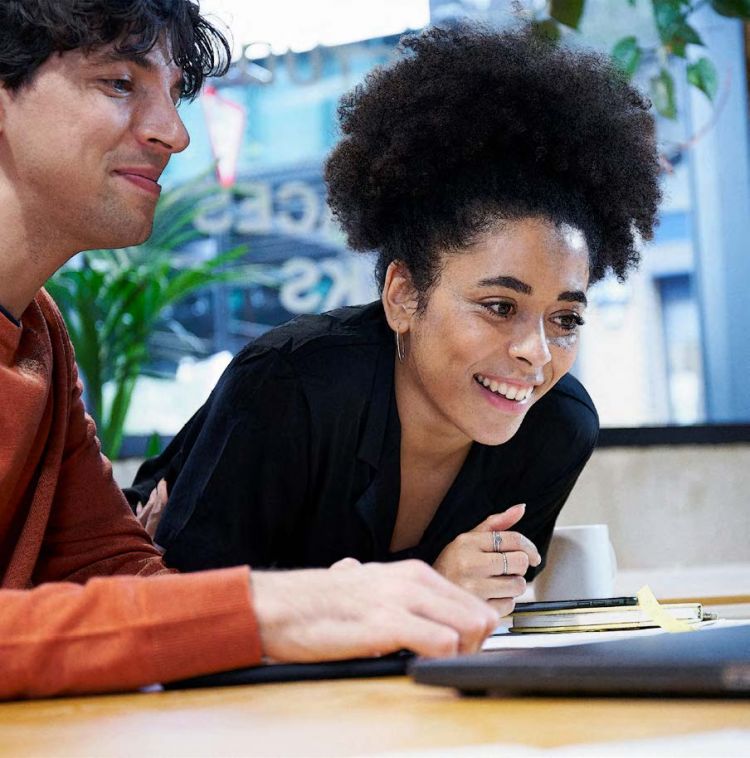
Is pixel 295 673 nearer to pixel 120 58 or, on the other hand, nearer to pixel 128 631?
pixel 128 631

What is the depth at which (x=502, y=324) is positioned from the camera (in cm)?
153

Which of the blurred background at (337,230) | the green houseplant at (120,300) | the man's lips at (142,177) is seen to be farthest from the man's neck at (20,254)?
the blurred background at (337,230)

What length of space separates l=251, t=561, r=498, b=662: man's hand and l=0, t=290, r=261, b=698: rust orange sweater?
2 centimetres

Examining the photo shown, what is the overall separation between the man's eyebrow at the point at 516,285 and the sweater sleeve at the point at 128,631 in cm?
81

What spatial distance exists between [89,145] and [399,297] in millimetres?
493

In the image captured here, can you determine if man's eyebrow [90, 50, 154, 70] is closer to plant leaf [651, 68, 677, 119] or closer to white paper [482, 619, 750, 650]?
white paper [482, 619, 750, 650]

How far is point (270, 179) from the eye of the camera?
2932 mm

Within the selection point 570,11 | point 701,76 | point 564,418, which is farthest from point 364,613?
point 701,76

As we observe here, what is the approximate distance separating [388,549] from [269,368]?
34cm

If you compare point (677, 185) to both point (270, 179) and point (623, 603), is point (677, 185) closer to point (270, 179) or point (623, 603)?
point (270, 179)

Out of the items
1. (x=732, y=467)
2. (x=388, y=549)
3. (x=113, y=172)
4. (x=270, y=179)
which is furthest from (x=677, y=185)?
(x=113, y=172)

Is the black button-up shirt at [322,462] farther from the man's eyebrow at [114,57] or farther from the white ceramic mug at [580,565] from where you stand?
the man's eyebrow at [114,57]

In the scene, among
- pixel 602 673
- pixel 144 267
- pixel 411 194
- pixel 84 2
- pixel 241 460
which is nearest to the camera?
pixel 602 673

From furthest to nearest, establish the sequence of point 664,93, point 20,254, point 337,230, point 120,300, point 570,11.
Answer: point 337,230, point 664,93, point 120,300, point 570,11, point 20,254
